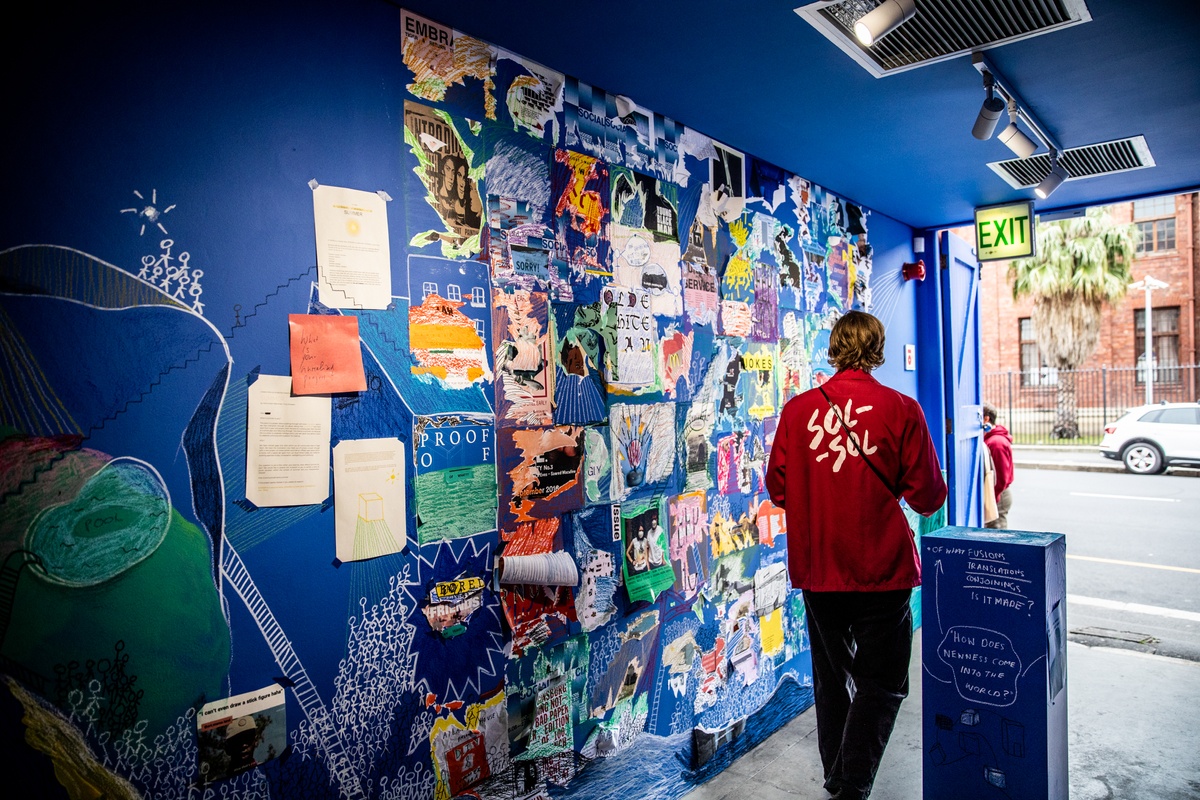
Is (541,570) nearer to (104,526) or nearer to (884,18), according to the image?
(104,526)

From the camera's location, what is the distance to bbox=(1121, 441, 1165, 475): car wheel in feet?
42.5

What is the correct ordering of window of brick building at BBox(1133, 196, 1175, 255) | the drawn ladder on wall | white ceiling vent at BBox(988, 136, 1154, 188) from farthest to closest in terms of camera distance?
window of brick building at BBox(1133, 196, 1175, 255) < white ceiling vent at BBox(988, 136, 1154, 188) < the drawn ladder on wall

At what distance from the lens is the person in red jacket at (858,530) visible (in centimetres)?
259

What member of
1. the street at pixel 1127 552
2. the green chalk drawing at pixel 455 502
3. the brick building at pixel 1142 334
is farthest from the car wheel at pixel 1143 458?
the green chalk drawing at pixel 455 502

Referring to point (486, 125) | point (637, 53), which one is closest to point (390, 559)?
point (486, 125)

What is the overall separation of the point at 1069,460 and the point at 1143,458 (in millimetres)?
1853

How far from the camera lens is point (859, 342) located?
2.78 metres

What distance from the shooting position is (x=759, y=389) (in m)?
3.92

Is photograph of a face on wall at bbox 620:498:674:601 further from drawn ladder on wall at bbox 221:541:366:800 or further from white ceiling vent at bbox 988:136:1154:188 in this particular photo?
white ceiling vent at bbox 988:136:1154:188

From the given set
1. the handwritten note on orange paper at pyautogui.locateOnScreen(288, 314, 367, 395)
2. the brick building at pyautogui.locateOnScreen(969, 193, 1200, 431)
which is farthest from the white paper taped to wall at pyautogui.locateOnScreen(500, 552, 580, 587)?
the brick building at pyautogui.locateOnScreen(969, 193, 1200, 431)

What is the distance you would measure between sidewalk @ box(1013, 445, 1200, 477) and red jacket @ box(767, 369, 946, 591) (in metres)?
13.9

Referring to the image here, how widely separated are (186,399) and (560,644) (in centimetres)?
158

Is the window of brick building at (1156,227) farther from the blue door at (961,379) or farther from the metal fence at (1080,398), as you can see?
the blue door at (961,379)

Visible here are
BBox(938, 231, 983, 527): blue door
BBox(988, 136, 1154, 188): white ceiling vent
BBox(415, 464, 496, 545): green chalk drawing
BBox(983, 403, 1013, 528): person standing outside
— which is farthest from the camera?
BBox(983, 403, 1013, 528): person standing outside
